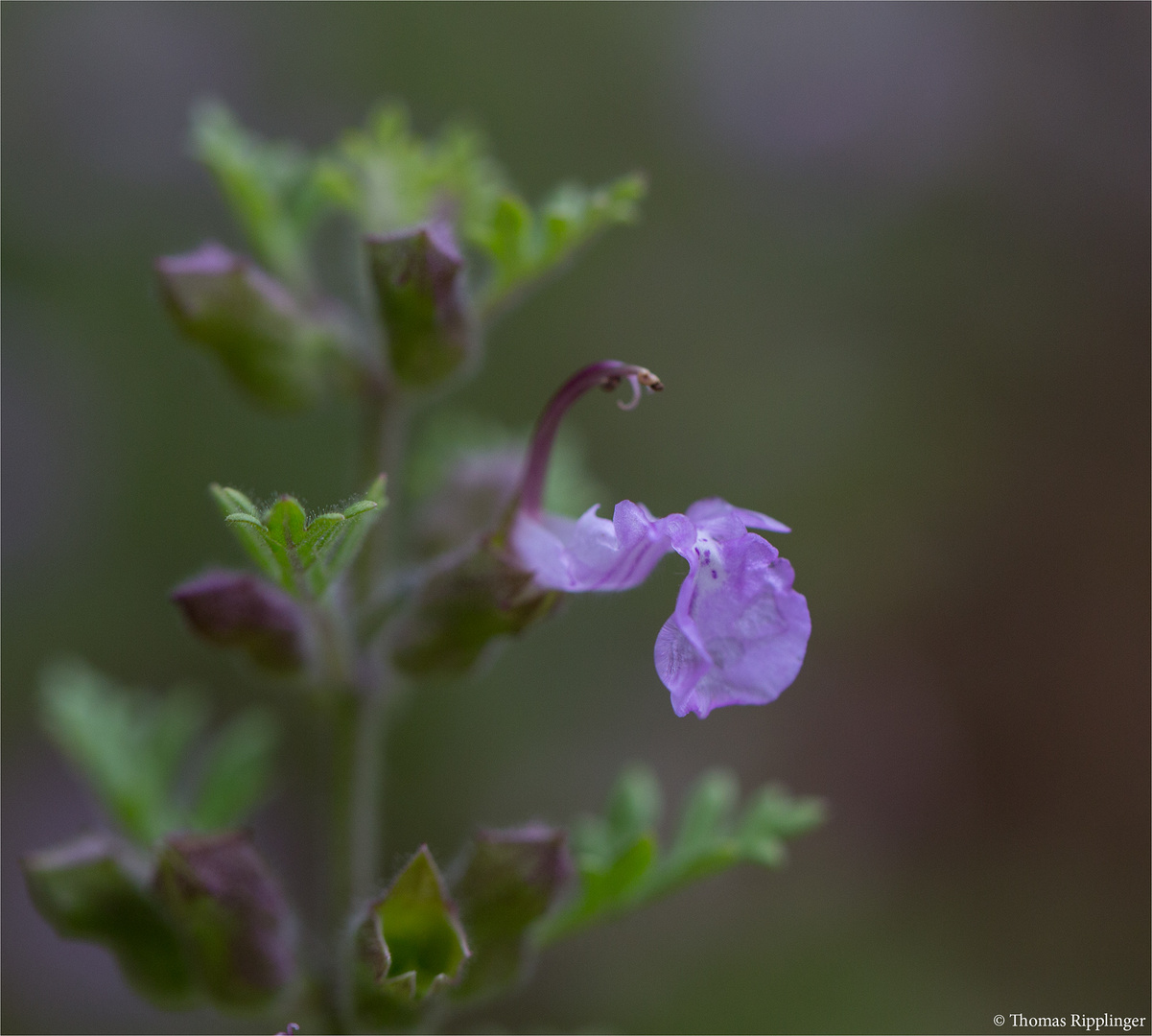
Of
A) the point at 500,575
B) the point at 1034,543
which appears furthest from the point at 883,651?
the point at 500,575

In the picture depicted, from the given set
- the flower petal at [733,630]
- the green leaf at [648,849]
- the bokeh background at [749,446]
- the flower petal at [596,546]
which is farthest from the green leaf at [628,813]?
the bokeh background at [749,446]

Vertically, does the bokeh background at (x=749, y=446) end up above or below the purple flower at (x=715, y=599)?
above

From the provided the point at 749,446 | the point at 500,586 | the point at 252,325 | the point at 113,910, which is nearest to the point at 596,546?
the point at 500,586

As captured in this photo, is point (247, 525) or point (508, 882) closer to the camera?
point (247, 525)

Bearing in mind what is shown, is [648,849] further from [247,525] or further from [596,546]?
[247,525]

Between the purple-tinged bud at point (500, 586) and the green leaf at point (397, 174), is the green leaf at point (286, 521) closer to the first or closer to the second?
the purple-tinged bud at point (500, 586)

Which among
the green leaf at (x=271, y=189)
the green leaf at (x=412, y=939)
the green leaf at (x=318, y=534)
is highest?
the green leaf at (x=271, y=189)
